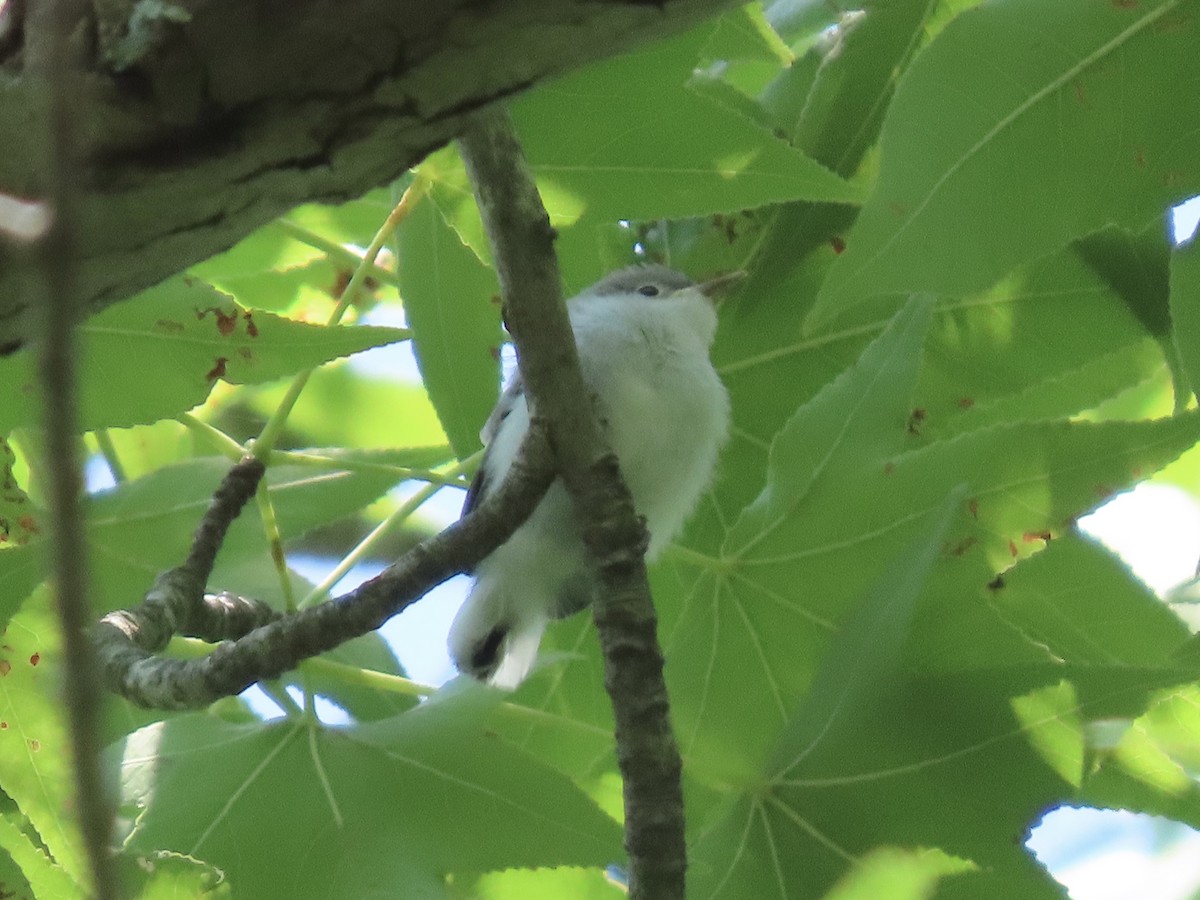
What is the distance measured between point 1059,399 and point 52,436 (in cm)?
160

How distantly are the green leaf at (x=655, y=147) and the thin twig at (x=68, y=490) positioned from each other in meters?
1.06

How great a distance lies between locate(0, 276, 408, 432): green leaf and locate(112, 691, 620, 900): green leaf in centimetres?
42

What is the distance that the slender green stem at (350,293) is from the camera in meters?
1.68

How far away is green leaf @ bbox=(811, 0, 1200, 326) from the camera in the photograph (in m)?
1.30

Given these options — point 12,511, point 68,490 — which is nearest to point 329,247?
point 12,511

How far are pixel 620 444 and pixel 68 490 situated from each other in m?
1.55

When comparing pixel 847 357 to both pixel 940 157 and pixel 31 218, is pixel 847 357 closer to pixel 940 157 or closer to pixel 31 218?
pixel 940 157

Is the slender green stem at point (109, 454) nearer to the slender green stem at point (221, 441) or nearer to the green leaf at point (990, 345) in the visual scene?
the slender green stem at point (221, 441)

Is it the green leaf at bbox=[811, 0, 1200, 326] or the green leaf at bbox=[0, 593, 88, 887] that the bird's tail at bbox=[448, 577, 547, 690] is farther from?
the green leaf at bbox=[811, 0, 1200, 326]

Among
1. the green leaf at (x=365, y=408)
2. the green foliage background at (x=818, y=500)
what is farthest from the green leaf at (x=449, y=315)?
the green leaf at (x=365, y=408)

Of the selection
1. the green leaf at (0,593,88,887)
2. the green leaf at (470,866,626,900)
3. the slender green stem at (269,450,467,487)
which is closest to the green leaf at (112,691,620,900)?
the green leaf at (0,593,88,887)

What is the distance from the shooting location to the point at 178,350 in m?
1.46

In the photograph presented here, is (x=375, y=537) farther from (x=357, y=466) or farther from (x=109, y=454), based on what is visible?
(x=109, y=454)

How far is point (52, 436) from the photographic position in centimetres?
43
